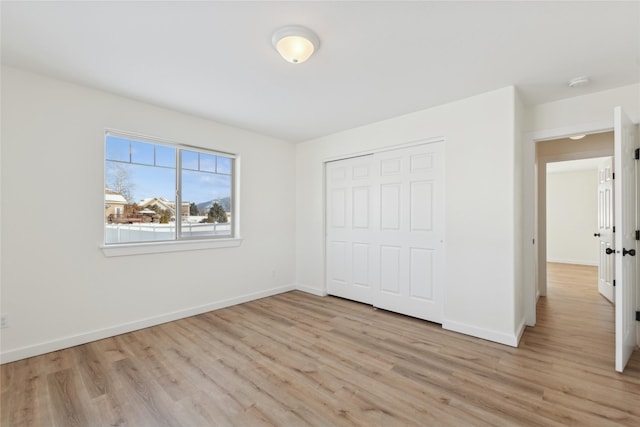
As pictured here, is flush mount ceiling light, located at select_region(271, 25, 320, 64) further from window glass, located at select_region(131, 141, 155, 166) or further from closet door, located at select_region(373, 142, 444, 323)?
window glass, located at select_region(131, 141, 155, 166)

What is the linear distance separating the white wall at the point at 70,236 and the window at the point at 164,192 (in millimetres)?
163

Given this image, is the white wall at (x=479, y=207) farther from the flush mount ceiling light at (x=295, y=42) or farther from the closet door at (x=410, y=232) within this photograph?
the flush mount ceiling light at (x=295, y=42)

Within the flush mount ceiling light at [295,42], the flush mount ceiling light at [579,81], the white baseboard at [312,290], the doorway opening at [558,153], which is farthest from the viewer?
the white baseboard at [312,290]

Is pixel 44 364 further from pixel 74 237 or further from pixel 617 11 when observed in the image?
pixel 617 11

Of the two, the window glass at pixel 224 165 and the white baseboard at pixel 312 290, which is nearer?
the window glass at pixel 224 165

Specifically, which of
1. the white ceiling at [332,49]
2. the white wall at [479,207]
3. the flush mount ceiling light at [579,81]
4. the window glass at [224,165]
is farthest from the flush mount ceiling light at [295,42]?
the flush mount ceiling light at [579,81]

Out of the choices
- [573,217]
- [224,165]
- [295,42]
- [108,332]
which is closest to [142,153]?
[224,165]

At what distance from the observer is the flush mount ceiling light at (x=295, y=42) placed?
1934 millimetres

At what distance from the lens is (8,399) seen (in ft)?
6.31

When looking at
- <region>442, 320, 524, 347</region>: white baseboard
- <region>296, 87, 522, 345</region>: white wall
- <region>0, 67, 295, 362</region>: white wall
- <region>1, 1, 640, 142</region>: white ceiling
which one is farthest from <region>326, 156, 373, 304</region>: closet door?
<region>0, 67, 295, 362</region>: white wall

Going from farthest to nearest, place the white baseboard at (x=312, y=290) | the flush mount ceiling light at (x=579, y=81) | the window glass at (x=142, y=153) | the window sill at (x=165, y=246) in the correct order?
the white baseboard at (x=312, y=290)
the window glass at (x=142, y=153)
the window sill at (x=165, y=246)
the flush mount ceiling light at (x=579, y=81)

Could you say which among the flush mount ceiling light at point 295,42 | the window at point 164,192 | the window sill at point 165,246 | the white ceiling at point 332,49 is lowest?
the window sill at point 165,246

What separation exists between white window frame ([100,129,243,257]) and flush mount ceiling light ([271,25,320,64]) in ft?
7.09

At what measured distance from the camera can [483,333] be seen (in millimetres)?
2891
